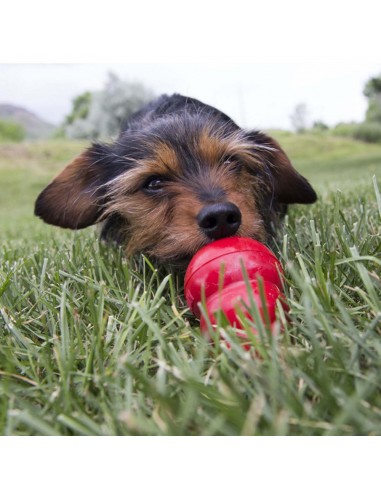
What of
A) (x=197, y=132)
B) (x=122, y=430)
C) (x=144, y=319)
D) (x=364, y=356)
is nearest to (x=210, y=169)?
(x=197, y=132)

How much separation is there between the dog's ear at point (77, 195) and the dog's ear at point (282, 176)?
96 centimetres

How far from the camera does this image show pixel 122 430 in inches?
47.5

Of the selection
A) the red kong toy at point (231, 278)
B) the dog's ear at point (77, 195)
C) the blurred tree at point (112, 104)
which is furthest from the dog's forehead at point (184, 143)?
the blurred tree at point (112, 104)

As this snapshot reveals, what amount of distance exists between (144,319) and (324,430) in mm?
674

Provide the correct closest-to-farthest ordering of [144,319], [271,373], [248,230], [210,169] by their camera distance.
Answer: [271,373], [144,319], [248,230], [210,169]

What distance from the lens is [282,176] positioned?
3.03 m

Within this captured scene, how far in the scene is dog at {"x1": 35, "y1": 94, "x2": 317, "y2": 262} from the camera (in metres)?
2.22

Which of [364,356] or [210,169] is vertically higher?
[210,169]

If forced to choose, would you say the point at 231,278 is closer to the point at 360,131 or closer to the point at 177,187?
the point at 177,187

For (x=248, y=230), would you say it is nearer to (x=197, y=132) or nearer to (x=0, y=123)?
(x=197, y=132)

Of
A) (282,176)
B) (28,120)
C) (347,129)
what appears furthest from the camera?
(28,120)

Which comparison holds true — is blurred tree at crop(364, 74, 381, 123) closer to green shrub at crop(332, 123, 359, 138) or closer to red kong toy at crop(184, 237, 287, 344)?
green shrub at crop(332, 123, 359, 138)

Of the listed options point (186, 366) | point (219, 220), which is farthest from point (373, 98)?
point (186, 366)

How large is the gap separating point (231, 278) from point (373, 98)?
57.6ft
